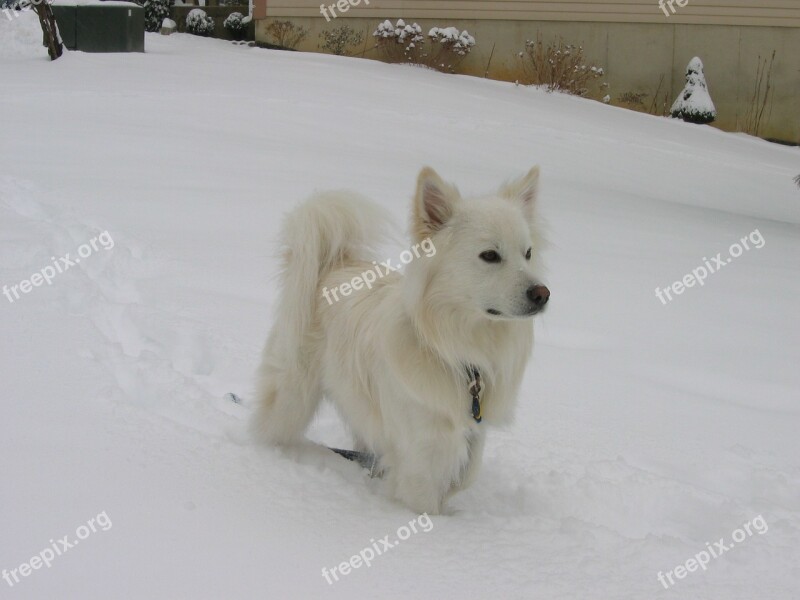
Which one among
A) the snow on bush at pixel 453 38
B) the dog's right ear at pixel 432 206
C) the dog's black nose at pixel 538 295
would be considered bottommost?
the snow on bush at pixel 453 38

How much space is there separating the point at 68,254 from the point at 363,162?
14.2ft

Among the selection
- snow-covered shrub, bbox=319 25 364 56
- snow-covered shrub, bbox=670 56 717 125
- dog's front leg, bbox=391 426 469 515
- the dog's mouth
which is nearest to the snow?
dog's front leg, bbox=391 426 469 515

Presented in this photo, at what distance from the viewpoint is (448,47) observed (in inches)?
667

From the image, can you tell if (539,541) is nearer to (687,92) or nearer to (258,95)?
(258,95)

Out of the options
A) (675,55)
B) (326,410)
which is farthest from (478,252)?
(675,55)

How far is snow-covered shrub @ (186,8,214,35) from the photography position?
20.2 meters

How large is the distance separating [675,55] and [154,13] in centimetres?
1237

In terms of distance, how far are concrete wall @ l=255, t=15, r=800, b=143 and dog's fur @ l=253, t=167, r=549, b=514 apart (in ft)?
47.7

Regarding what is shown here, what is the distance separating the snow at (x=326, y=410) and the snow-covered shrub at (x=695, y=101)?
594 centimetres

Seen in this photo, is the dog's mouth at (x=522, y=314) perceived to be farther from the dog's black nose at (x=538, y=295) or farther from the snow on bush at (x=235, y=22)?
the snow on bush at (x=235, y=22)

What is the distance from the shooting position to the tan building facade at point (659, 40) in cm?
1650

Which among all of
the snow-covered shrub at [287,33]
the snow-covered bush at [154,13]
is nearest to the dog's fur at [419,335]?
the snow-covered shrub at [287,33]

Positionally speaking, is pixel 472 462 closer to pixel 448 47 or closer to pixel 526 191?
A: pixel 526 191

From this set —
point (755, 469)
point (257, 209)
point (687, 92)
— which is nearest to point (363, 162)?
point (257, 209)
